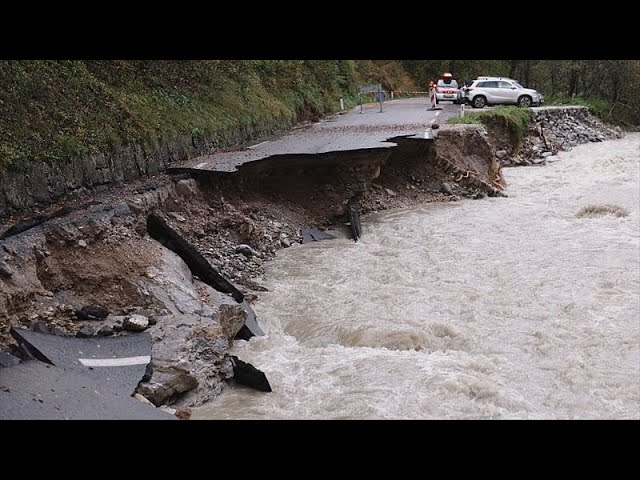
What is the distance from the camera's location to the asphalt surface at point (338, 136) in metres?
13.9

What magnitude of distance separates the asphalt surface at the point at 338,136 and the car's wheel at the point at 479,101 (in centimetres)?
221

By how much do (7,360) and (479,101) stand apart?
83.7 feet

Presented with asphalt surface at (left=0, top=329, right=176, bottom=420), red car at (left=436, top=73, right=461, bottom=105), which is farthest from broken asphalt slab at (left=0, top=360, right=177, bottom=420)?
red car at (left=436, top=73, right=461, bottom=105)

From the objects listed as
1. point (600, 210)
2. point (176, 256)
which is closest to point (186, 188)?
point (176, 256)

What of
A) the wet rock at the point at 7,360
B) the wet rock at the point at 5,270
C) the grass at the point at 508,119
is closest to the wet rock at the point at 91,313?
the wet rock at the point at 5,270

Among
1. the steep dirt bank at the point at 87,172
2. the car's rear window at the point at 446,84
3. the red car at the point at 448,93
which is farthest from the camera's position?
the car's rear window at the point at 446,84

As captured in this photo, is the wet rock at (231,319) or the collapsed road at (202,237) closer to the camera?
the collapsed road at (202,237)

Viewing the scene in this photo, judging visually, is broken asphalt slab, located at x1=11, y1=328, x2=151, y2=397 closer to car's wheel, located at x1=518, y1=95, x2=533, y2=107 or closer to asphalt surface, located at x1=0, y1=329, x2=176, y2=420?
asphalt surface, located at x1=0, y1=329, x2=176, y2=420

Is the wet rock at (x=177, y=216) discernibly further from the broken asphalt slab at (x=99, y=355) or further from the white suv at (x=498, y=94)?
the white suv at (x=498, y=94)

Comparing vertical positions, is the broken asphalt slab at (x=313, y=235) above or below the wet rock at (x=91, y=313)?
below

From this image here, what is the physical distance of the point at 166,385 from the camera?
6035 mm

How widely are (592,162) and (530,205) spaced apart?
711 centimetres
